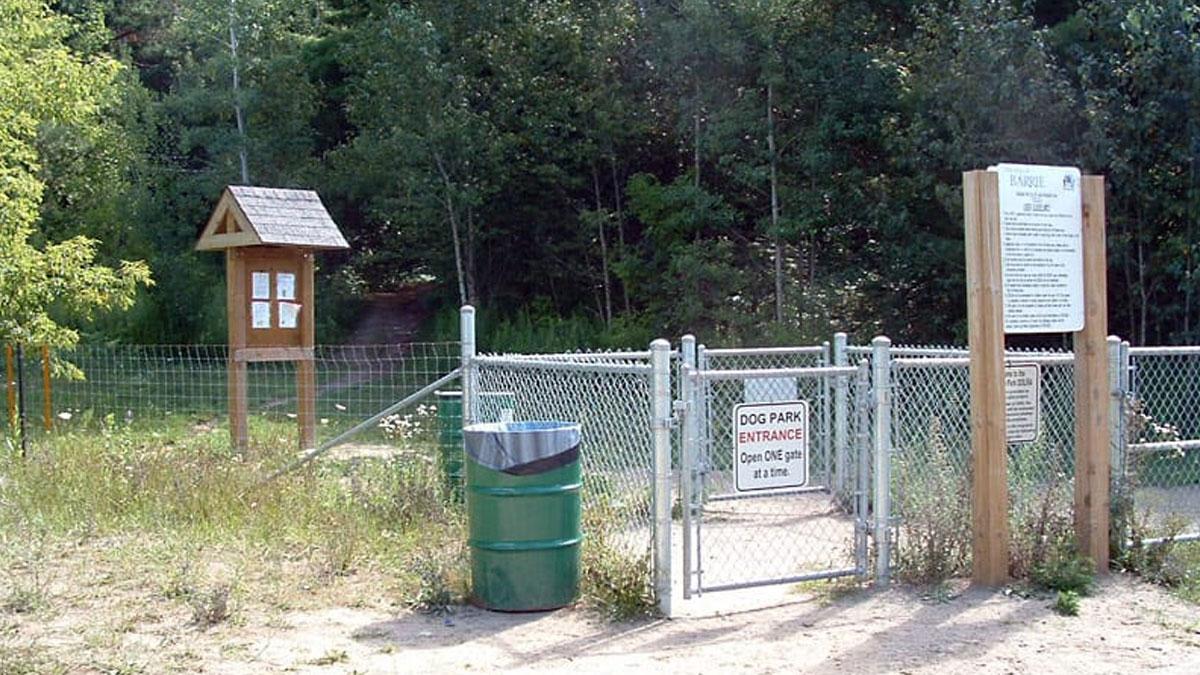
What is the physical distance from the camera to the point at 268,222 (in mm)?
12555

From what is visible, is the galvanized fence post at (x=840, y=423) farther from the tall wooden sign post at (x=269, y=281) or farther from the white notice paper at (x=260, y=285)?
the white notice paper at (x=260, y=285)

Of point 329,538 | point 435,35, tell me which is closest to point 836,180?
point 435,35

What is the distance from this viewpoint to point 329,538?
8.61 metres

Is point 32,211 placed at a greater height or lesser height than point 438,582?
greater

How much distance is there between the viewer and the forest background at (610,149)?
53.6ft

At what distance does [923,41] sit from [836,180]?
292cm

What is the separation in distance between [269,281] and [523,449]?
6.33 metres

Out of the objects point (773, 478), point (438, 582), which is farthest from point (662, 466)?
point (438, 582)

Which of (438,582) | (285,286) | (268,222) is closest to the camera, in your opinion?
(438,582)

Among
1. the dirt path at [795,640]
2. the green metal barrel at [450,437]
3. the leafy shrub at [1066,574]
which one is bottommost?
the dirt path at [795,640]

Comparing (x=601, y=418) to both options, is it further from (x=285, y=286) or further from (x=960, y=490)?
(x=285, y=286)

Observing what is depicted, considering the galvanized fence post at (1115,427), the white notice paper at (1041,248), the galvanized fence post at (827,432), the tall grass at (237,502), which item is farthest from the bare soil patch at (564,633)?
the galvanized fence post at (827,432)

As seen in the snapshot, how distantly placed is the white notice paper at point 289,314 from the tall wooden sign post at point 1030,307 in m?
7.30

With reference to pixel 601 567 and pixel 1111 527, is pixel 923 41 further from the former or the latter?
pixel 601 567
